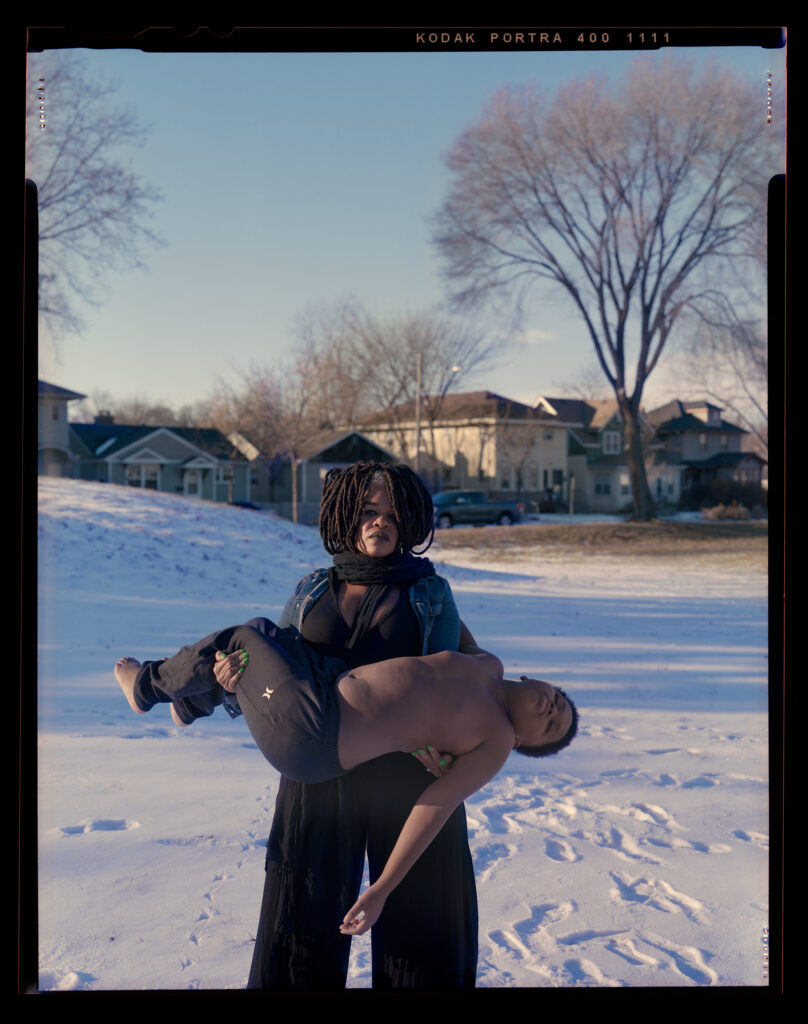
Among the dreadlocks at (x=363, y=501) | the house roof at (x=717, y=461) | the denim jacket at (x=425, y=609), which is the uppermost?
the house roof at (x=717, y=461)

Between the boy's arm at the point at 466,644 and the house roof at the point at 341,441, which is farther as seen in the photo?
the house roof at the point at 341,441

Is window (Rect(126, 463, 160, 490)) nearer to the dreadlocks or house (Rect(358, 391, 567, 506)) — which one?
house (Rect(358, 391, 567, 506))

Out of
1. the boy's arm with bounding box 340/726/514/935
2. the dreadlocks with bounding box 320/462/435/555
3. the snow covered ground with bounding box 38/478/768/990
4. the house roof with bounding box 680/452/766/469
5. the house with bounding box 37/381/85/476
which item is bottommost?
the snow covered ground with bounding box 38/478/768/990

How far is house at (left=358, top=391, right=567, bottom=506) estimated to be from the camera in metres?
4.68

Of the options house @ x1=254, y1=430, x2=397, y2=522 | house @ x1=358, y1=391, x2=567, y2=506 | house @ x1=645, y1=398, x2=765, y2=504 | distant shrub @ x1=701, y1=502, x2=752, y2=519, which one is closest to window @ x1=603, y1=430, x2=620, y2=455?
house @ x1=645, y1=398, x2=765, y2=504

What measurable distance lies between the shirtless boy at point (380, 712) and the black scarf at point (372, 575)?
14 cm

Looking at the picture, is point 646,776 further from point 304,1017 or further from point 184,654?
point 184,654

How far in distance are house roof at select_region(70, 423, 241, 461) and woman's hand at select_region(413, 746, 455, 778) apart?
442 centimetres

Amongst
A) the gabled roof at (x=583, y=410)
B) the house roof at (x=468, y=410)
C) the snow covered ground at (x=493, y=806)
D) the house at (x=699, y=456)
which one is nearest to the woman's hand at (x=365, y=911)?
the snow covered ground at (x=493, y=806)

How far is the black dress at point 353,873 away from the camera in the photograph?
215 cm

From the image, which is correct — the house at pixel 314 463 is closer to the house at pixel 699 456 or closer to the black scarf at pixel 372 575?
the black scarf at pixel 372 575

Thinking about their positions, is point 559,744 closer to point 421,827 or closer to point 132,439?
point 421,827

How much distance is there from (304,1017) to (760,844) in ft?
4.05

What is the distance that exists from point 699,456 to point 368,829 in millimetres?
6827
